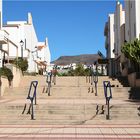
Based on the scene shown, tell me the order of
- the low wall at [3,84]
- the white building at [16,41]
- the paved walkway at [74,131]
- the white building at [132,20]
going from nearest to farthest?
the paved walkway at [74,131]
the low wall at [3,84]
the white building at [132,20]
the white building at [16,41]

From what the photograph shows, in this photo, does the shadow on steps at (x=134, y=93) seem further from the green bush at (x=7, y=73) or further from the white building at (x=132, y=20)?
the green bush at (x=7, y=73)

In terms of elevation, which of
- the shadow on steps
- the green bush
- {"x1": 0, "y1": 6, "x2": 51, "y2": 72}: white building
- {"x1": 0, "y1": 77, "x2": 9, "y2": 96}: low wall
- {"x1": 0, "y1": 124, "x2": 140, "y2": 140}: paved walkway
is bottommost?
{"x1": 0, "y1": 124, "x2": 140, "y2": 140}: paved walkway

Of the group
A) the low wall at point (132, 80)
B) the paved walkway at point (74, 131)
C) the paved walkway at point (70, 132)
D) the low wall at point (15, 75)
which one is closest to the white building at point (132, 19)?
the low wall at point (132, 80)

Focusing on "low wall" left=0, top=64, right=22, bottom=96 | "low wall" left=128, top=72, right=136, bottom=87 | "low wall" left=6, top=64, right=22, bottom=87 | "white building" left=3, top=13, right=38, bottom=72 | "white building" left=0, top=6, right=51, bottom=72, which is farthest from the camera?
"white building" left=3, top=13, right=38, bottom=72

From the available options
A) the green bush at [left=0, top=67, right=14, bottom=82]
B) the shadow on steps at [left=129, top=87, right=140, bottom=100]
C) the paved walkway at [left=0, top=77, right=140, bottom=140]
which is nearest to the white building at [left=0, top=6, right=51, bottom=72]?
the green bush at [left=0, top=67, right=14, bottom=82]

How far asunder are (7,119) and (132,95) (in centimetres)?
1093

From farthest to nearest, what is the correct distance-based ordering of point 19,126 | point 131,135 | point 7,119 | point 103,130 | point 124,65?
point 124,65 < point 7,119 < point 19,126 < point 103,130 < point 131,135

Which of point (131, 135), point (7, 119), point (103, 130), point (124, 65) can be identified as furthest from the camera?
point (124, 65)

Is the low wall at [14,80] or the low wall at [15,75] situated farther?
the low wall at [15,75]

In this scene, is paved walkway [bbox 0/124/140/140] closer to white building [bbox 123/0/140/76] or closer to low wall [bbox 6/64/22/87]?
low wall [bbox 6/64/22/87]

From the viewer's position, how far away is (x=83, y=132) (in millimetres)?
14305

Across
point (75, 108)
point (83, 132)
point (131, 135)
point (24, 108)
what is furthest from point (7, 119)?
point (131, 135)

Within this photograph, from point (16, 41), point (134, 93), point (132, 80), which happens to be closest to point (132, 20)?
point (132, 80)

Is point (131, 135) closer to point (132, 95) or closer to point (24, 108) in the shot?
point (24, 108)
